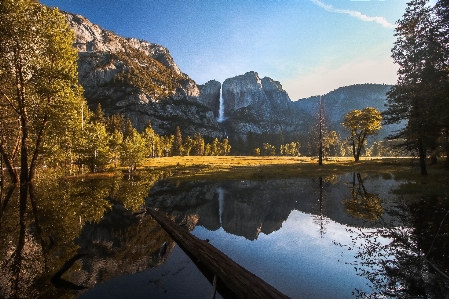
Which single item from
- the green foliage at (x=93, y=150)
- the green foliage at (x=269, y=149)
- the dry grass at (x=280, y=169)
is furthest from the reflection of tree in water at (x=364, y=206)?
the green foliage at (x=269, y=149)

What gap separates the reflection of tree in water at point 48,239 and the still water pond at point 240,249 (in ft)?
0.15

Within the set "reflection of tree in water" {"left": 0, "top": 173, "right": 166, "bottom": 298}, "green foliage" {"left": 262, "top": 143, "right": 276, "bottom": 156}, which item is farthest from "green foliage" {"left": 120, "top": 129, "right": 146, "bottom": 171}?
"green foliage" {"left": 262, "top": 143, "right": 276, "bottom": 156}

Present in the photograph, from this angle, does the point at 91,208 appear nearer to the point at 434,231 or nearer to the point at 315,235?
the point at 315,235

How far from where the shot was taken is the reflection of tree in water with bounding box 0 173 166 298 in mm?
7402

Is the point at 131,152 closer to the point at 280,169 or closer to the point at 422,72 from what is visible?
the point at 280,169

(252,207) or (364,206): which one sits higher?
(364,206)

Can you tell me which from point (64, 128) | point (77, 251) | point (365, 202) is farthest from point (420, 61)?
point (64, 128)

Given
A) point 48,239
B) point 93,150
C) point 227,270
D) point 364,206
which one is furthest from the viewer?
point 93,150

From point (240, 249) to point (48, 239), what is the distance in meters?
9.49

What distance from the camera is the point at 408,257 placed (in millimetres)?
9703

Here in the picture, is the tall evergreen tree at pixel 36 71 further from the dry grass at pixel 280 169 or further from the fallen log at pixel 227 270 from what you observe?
the dry grass at pixel 280 169

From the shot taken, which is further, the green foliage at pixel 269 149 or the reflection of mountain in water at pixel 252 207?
the green foliage at pixel 269 149

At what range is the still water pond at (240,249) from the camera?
762cm

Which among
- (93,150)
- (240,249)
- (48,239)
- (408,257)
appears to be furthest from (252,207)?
(93,150)
